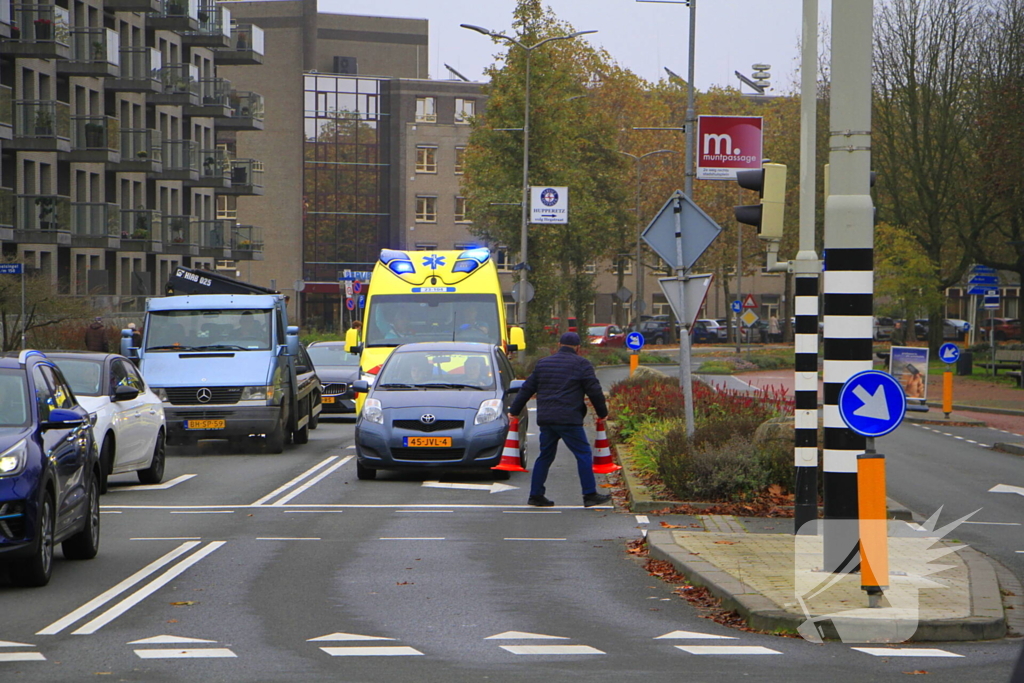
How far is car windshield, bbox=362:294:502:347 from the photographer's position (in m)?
24.5

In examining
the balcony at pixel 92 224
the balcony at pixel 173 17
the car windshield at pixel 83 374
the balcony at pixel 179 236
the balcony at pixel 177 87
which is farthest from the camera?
the balcony at pixel 179 236

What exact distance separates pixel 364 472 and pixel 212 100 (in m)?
49.5

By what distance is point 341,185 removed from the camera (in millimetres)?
97250

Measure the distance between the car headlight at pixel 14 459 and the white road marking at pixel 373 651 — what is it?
9.12 ft

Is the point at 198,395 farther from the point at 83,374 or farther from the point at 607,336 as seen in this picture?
the point at 607,336

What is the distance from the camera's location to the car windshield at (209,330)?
22.2m

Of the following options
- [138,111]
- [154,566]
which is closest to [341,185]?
[138,111]

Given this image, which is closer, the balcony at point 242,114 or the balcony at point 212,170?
the balcony at point 212,170

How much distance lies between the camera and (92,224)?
170ft

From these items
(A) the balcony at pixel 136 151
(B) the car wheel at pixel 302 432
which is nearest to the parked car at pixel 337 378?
(B) the car wheel at pixel 302 432

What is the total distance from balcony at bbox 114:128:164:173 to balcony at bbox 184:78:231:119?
7022mm

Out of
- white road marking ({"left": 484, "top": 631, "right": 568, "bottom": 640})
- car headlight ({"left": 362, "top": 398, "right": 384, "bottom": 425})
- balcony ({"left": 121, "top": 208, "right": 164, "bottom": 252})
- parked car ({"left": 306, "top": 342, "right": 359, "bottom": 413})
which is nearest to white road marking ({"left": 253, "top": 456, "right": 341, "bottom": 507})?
car headlight ({"left": 362, "top": 398, "right": 384, "bottom": 425})

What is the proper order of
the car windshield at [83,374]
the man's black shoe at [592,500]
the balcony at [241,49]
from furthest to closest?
the balcony at [241,49]
the car windshield at [83,374]
the man's black shoe at [592,500]

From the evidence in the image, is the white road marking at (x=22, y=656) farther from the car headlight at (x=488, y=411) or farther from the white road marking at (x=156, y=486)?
the car headlight at (x=488, y=411)
